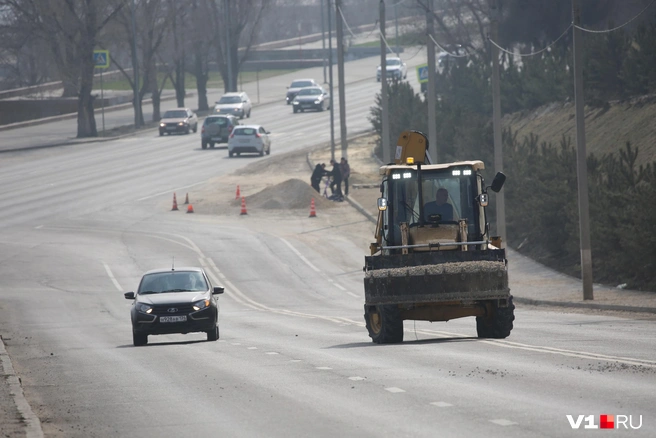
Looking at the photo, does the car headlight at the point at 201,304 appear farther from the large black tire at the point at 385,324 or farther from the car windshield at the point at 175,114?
the car windshield at the point at 175,114

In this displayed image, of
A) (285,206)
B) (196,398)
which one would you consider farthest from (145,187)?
(196,398)

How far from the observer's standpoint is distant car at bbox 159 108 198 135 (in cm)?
7481

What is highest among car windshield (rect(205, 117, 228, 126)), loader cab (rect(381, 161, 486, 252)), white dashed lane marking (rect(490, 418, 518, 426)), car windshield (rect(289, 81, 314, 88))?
car windshield (rect(289, 81, 314, 88))

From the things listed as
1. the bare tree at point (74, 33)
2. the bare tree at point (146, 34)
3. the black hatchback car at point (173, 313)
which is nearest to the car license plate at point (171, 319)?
the black hatchback car at point (173, 313)

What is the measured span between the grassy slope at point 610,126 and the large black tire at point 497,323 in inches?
843

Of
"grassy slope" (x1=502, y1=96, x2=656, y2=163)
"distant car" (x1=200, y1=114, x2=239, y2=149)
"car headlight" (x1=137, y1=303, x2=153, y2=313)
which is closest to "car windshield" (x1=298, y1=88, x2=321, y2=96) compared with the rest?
"distant car" (x1=200, y1=114, x2=239, y2=149)

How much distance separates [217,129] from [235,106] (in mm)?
12527

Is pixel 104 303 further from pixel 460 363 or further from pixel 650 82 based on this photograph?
pixel 650 82

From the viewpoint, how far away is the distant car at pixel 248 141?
62.3 meters

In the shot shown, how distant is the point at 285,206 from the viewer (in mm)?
48406

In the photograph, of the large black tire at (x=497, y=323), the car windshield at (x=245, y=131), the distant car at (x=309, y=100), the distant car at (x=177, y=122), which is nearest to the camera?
the large black tire at (x=497, y=323)

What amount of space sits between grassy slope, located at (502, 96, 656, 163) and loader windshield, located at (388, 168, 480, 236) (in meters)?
21.7

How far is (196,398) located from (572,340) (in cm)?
706

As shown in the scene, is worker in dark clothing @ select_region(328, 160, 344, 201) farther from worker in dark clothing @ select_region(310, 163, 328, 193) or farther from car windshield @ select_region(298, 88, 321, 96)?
car windshield @ select_region(298, 88, 321, 96)
